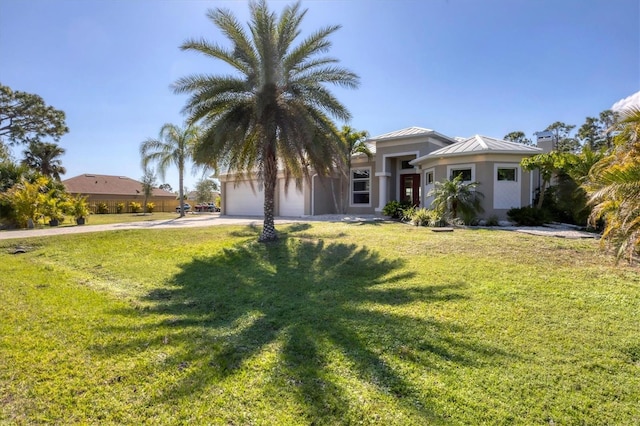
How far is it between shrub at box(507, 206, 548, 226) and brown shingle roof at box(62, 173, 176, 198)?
48.4 m

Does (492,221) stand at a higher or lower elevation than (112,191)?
lower

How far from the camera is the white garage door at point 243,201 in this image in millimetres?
26188

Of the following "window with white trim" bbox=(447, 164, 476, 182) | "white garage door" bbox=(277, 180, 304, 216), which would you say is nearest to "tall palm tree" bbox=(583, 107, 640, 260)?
"window with white trim" bbox=(447, 164, 476, 182)

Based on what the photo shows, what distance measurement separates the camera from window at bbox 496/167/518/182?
15.9m

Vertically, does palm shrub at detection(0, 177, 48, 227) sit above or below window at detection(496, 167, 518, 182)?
below

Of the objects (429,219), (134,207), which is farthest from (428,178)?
(134,207)

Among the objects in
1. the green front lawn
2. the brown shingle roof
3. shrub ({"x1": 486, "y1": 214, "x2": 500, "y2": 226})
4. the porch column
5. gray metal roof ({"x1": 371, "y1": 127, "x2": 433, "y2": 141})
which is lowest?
the green front lawn

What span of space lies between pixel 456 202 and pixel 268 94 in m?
9.32

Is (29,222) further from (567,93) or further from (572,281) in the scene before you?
(567,93)

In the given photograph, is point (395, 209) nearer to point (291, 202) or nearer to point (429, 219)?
point (429, 219)

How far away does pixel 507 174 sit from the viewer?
15945 millimetres

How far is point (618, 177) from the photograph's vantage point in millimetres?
5051

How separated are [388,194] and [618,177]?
16.9 meters

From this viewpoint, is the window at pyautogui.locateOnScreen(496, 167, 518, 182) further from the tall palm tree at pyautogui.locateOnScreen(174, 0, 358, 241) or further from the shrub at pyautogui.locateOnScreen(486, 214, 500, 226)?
the tall palm tree at pyautogui.locateOnScreen(174, 0, 358, 241)
